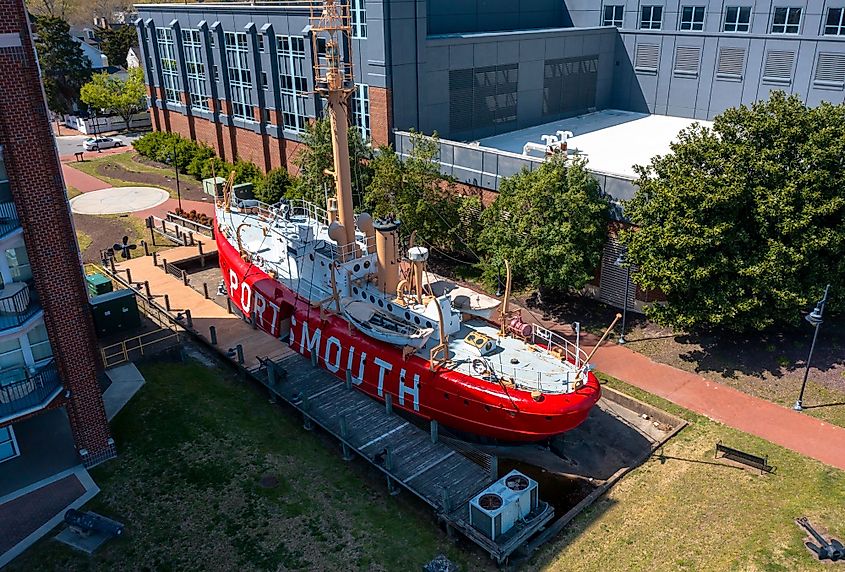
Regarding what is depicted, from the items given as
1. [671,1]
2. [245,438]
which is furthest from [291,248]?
[671,1]

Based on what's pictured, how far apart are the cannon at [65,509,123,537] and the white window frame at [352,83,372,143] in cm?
2596

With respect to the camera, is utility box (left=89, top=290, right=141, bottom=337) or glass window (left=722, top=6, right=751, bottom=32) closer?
utility box (left=89, top=290, right=141, bottom=337)

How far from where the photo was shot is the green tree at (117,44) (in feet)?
280

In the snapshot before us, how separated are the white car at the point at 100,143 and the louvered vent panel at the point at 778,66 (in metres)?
58.5

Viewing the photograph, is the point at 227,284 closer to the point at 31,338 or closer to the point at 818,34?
the point at 31,338

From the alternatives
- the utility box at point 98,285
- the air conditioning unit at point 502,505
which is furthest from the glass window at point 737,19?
the utility box at point 98,285

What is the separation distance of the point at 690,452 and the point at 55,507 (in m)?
19.8

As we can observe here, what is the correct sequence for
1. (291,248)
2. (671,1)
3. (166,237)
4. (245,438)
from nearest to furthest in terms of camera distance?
(245,438) → (291,248) → (166,237) → (671,1)

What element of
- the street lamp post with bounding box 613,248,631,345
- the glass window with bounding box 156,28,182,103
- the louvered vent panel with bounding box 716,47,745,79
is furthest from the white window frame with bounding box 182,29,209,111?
the street lamp post with bounding box 613,248,631,345

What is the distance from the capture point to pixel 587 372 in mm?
20984

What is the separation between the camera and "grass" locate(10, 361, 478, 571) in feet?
58.3

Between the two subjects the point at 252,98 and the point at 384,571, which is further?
the point at 252,98

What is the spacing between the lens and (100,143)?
66438mm

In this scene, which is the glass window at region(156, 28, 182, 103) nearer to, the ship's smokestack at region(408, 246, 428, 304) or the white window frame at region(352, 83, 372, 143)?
the white window frame at region(352, 83, 372, 143)
